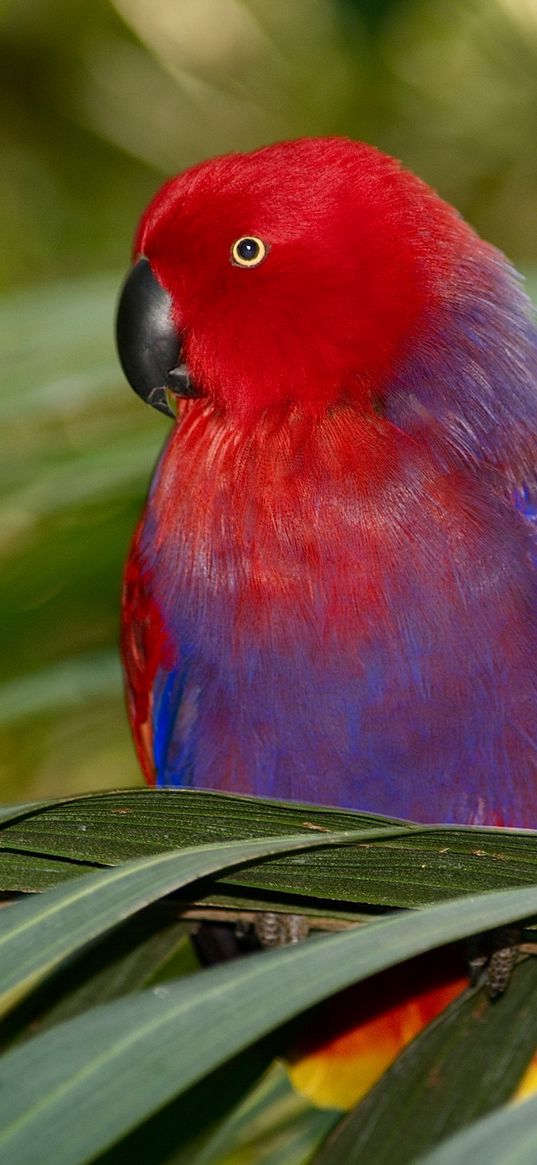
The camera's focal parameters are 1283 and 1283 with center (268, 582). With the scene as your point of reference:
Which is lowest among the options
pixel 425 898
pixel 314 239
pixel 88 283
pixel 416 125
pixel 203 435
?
pixel 425 898

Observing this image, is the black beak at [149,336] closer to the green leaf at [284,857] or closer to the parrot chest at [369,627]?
the parrot chest at [369,627]

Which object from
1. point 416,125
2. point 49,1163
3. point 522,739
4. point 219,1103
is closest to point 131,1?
point 416,125

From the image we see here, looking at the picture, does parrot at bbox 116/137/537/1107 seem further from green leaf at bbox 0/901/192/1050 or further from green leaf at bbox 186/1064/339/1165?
green leaf at bbox 0/901/192/1050

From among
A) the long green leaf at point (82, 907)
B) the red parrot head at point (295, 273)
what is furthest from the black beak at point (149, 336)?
the long green leaf at point (82, 907)

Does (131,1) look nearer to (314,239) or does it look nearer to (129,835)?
(314,239)

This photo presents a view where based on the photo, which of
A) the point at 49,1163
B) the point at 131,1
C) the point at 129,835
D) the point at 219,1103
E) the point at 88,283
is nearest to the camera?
the point at 49,1163

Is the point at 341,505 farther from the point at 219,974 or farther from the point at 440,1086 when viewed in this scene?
the point at 219,974

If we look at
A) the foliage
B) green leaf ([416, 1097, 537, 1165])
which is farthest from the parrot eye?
green leaf ([416, 1097, 537, 1165])
